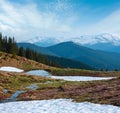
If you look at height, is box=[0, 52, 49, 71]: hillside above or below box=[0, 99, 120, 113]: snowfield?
above

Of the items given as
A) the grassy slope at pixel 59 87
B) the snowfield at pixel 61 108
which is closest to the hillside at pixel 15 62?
the grassy slope at pixel 59 87

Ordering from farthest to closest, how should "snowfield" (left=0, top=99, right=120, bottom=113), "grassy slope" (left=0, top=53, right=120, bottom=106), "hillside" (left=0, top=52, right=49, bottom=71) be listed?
"hillside" (left=0, top=52, right=49, bottom=71) → "grassy slope" (left=0, top=53, right=120, bottom=106) → "snowfield" (left=0, top=99, right=120, bottom=113)

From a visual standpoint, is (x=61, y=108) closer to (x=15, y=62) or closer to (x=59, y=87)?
(x=59, y=87)

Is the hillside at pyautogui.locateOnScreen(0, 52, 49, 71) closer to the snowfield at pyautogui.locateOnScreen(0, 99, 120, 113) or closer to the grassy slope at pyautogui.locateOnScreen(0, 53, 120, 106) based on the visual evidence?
the grassy slope at pyautogui.locateOnScreen(0, 53, 120, 106)

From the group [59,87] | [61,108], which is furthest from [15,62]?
[61,108]

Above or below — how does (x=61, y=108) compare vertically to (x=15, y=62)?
below

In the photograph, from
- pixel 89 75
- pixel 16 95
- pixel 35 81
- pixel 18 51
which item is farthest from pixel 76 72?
pixel 18 51

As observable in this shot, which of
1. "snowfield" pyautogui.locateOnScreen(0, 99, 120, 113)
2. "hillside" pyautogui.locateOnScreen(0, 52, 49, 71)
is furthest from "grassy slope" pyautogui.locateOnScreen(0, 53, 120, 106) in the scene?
"snowfield" pyautogui.locateOnScreen(0, 99, 120, 113)

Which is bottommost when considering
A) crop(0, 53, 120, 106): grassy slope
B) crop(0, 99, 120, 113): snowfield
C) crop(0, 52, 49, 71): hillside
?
crop(0, 99, 120, 113): snowfield

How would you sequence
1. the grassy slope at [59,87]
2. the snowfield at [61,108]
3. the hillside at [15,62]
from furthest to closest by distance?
the hillside at [15,62] < the grassy slope at [59,87] < the snowfield at [61,108]

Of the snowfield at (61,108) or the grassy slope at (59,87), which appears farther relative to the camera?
the grassy slope at (59,87)

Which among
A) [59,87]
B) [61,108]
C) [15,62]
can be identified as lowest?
[61,108]

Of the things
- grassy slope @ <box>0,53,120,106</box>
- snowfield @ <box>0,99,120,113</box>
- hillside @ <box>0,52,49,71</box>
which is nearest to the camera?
snowfield @ <box>0,99,120,113</box>

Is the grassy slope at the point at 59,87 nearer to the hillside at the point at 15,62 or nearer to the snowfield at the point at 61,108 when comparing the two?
the hillside at the point at 15,62
